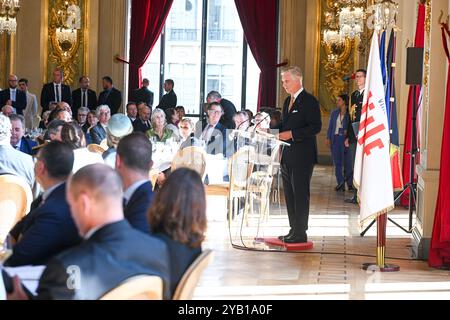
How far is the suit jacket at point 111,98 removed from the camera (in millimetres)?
17672

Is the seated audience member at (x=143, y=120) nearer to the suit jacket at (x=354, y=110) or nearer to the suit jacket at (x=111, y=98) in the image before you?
the suit jacket at (x=354, y=110)

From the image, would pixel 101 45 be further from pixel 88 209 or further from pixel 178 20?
pixel 88 209

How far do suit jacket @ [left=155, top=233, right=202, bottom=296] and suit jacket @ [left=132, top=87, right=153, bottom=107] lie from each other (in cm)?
1431

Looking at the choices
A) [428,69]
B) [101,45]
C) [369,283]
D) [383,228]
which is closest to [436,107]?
[428,69]

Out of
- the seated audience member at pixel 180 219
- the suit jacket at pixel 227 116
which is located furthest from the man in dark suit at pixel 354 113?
the seated audience member at pixel 180 219

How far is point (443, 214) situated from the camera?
777 cm

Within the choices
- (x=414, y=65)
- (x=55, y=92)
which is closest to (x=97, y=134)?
(x=414, y=65)

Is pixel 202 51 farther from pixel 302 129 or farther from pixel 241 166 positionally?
pixel 302 129

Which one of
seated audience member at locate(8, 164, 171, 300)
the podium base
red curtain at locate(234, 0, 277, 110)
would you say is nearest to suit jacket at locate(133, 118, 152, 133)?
red curtain at locate(234, 0, 277, 110)

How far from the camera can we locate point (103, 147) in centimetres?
984

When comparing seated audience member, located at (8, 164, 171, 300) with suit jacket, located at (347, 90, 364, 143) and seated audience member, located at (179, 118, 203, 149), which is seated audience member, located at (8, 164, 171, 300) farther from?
suit jacket, located at (347, 90, 364, 143)

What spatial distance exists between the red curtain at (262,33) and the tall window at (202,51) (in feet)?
2.01

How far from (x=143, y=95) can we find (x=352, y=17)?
4.14 meters

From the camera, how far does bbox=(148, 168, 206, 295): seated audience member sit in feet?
12.1
